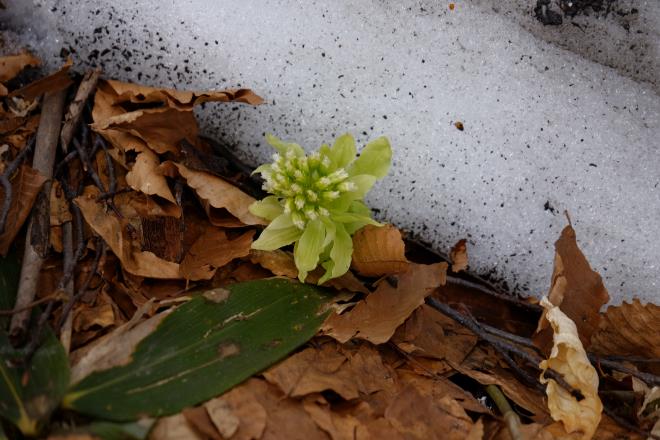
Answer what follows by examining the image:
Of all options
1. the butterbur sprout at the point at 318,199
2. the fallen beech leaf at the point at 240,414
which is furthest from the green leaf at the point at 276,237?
the fallen beech leaf at the point at 240,414

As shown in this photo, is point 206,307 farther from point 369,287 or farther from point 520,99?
point 520,99

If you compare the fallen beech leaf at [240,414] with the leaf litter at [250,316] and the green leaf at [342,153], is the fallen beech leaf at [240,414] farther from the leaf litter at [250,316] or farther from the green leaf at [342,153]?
the green leaf at [342,153]

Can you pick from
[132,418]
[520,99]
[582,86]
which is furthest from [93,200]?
[582,86]

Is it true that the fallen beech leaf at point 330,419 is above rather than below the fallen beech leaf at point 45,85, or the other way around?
below

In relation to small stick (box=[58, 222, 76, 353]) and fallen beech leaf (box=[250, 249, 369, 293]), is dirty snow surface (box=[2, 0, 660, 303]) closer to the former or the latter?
fallen beech leaf (box=[250, 249, 369, 293])

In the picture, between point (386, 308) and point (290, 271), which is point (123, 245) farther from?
point (386, 308)

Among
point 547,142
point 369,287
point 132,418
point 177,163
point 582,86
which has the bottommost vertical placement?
point 132,418

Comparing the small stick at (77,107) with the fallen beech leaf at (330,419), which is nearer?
the fallen beech leaf at (330,419)
